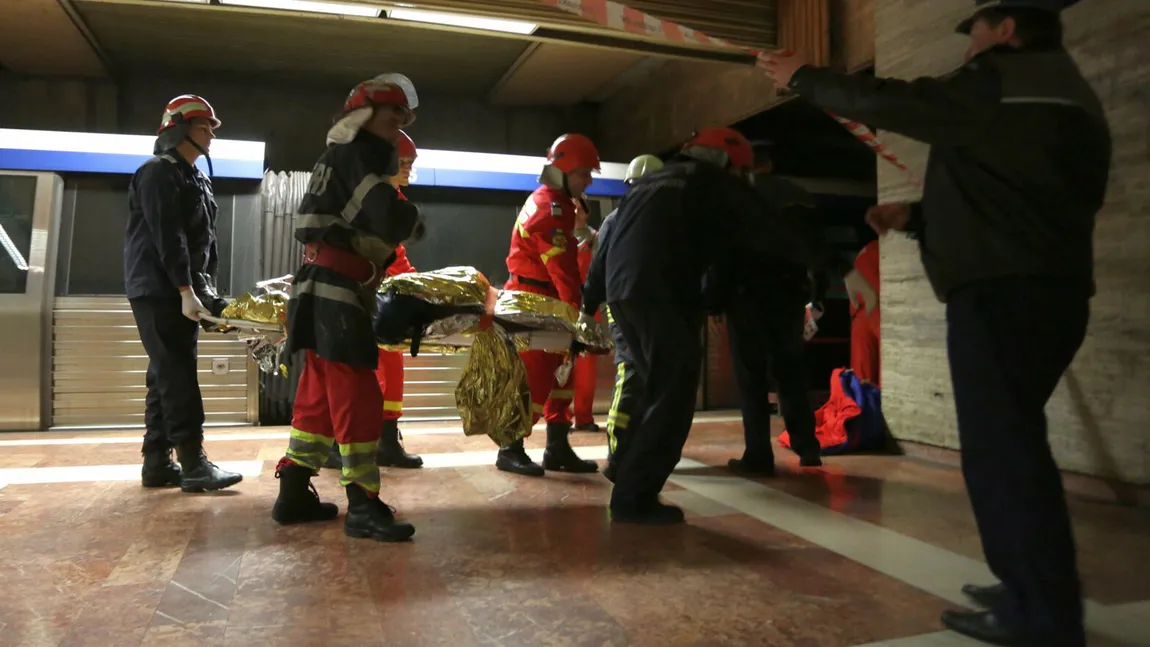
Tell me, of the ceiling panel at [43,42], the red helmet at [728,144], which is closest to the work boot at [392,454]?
the red helmet at [728,144]

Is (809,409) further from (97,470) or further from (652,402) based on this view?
(97,470)

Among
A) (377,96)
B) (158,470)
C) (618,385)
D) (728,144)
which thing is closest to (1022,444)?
(728,144)

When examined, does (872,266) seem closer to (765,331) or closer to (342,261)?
(765,331)

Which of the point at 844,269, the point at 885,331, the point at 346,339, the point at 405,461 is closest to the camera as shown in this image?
the point at 346,339

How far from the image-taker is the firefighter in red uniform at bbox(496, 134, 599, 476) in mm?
4039

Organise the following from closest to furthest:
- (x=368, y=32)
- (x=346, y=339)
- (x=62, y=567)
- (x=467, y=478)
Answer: (x=62, y=567), (x=346, y=339), (x=467, y=478), (x=368, y=32)

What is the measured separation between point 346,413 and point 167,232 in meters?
1.52

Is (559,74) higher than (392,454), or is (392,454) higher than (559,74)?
(559,74)

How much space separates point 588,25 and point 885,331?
113 inches

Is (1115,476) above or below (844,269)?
below

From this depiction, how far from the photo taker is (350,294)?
2732mm

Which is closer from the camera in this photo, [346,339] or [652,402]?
[346,339]

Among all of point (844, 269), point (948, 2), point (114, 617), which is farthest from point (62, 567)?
point (948, 2)

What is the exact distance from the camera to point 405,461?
421cm
